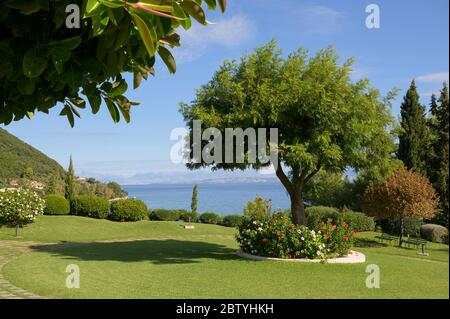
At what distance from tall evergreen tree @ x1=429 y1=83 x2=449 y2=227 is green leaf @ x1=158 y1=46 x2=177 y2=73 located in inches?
1415

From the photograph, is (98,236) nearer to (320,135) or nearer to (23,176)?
(320,135)

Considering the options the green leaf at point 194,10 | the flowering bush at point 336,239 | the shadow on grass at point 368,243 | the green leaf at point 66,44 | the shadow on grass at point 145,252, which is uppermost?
the green leaf at point 194,10

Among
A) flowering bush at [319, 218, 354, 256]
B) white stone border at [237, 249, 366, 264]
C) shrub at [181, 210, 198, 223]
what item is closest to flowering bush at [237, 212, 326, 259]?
white stone border at [237, 249, 366, 264]

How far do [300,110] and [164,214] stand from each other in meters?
22.6

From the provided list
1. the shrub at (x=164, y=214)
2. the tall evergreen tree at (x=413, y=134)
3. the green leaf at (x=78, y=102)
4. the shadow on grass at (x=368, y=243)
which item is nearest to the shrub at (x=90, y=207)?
the shrub at (x=164, y=214)

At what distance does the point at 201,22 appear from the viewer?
2.17 metres

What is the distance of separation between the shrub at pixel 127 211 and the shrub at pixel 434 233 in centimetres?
2101

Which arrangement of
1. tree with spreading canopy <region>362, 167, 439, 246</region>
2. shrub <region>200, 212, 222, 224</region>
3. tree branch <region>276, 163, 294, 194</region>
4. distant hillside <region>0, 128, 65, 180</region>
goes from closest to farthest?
tree branch <region>276, 163, 294, 194</region> → tree with spreading canopy <region>362, 167, 439, 246</region> → shrub <region>200, 212, 222, 224</region> → distant hillside <region>0, 128, 65, 180</region>

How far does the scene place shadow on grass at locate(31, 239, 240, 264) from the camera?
53.9ft

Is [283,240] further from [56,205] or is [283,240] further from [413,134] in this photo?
[413,134]

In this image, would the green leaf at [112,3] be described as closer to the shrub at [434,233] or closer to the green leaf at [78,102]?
the green leaf at [78,102]

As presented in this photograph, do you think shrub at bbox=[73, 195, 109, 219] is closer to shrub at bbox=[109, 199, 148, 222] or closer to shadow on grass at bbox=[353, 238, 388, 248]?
shrub at bbox=[109, 199, 148, 222]

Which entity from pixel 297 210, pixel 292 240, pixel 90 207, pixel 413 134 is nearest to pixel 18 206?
pixel 90 207

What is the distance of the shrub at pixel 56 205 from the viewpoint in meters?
30.3
